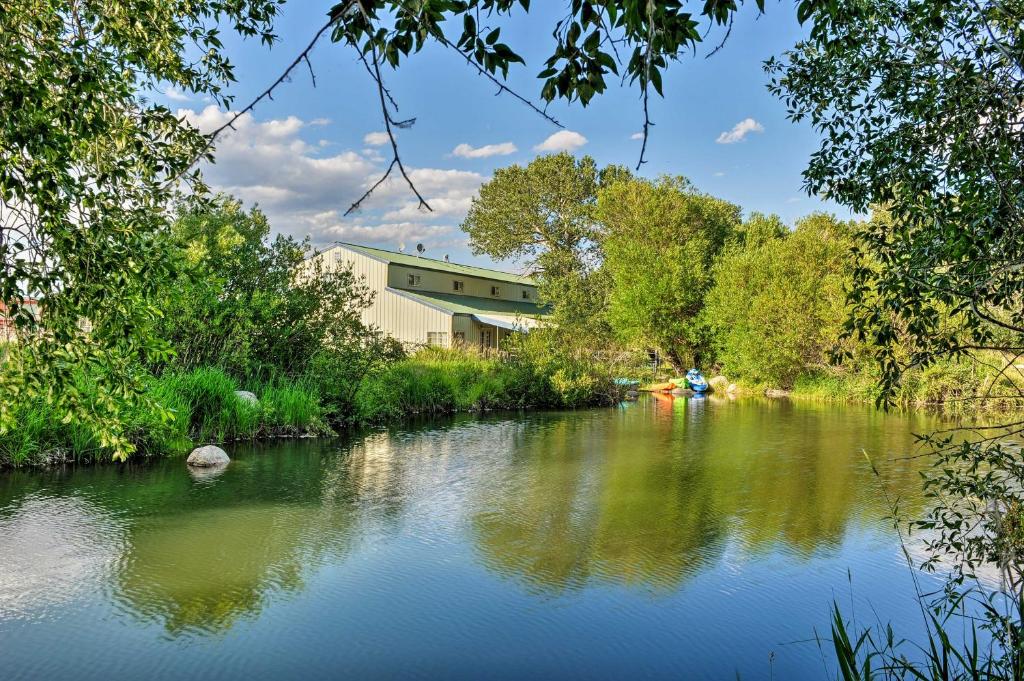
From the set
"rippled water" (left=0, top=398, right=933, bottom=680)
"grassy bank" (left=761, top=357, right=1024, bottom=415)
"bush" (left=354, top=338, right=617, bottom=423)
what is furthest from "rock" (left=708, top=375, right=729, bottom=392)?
"rippled water" (left=0, top=398, right=933, bottom=680)

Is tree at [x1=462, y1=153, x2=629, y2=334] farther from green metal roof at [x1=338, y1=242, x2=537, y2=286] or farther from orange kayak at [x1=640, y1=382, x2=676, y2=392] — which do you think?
orange kayak at [x1=640, y1=382, x2=676, y2=392]

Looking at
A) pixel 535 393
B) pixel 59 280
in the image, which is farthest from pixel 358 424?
pixel 59 280

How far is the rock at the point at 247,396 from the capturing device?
38.4 ft

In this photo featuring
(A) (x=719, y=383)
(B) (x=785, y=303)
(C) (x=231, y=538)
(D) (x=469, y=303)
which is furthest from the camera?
(D) (x=469, y=303)

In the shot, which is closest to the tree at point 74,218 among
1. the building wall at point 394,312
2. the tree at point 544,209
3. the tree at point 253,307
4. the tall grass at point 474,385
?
the tree at point 253,307

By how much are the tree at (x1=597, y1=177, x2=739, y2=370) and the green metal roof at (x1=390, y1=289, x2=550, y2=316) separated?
3.54m

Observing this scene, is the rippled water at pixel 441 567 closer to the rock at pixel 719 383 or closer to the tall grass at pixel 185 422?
the tall grass at pixel 185 422

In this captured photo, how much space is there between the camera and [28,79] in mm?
3643

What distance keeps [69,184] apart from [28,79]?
703 mm

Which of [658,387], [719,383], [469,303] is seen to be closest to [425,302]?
[469,303]

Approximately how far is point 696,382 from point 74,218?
23.3 metres

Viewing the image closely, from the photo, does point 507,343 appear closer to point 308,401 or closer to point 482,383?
point 482,383

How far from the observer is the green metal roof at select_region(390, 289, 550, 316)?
27436 millimetres

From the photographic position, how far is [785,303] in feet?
78.6
